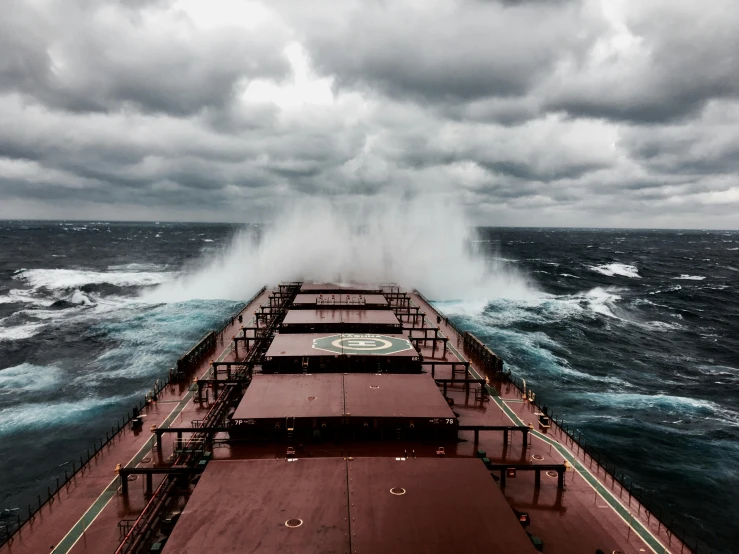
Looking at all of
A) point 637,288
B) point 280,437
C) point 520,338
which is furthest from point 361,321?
point 637,288

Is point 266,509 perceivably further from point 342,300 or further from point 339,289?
point 339,289

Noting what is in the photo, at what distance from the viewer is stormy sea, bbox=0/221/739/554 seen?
143ft

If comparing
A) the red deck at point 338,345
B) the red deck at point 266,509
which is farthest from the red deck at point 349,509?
the red deck at point 338,345

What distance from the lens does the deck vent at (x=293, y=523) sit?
19.9 metres

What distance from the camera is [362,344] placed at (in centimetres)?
4778

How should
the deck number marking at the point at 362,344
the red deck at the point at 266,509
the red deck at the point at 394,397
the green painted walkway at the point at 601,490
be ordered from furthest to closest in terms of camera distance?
the deck number marking at the point at 362,344 < the red deck at the point at 394,397 < the green painted walkway at the point at 601,490 < the red deck at the point at 266,509

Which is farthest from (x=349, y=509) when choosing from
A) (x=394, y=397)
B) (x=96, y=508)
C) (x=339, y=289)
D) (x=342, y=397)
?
(x=339, y=289)

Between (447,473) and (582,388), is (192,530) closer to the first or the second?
(447,473)

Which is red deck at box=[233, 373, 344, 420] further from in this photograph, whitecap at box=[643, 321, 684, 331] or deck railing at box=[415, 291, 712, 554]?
whitecap at box=[643, 321, 684, 331]

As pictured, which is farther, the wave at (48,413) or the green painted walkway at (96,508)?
the wave at (48,413)

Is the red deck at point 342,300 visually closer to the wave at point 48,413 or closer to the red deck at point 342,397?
the red deck at point 342,397

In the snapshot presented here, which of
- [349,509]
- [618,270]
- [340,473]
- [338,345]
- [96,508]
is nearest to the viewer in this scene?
[349,509]

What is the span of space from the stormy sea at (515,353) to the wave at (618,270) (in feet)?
38.1

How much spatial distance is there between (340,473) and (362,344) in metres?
24.0
